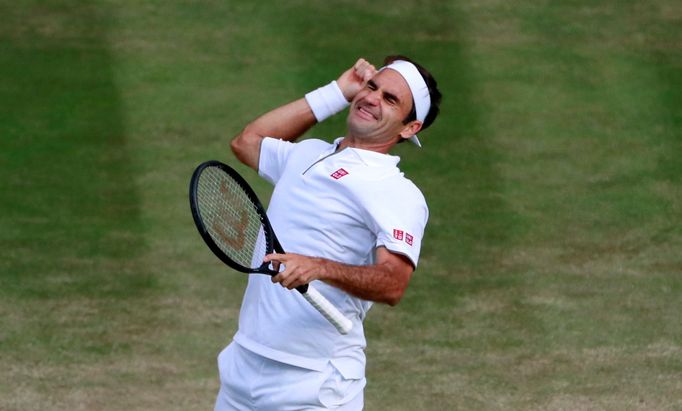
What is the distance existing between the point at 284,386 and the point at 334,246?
0.70m

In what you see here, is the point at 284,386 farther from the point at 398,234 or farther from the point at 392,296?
the point at 398,234

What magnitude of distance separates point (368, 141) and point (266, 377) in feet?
4.04

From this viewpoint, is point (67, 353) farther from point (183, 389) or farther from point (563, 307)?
point (563, 307)

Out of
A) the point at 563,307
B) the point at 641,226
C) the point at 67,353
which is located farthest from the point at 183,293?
the point at 641,226

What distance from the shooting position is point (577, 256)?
1133 centimetres

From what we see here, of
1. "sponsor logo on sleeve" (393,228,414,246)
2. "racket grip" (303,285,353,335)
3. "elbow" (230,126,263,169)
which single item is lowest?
"racket grip" (303,285,353,335)

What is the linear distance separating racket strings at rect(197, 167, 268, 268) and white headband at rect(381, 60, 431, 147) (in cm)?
97

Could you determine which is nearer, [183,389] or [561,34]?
[183,389]

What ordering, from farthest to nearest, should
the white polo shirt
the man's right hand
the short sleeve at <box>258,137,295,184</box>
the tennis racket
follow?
the man's right hand → the short sleeve at <box>258,137,295,184</box> → the white polo shirt → the tennis racket

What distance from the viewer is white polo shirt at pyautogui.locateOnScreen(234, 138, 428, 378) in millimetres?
7203

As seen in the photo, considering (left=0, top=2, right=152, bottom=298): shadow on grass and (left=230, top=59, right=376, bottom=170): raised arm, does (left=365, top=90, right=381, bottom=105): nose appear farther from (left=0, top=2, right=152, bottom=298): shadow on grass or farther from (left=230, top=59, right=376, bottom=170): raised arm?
(left=0, top=2, right=152, bottom=298): shadow on grass

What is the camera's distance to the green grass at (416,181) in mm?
10234

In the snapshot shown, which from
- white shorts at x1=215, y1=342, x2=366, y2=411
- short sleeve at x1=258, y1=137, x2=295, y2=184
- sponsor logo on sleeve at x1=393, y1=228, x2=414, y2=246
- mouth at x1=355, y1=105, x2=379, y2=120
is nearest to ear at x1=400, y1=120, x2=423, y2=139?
mouth at x1=355, y1=105, x2=379, y2=120

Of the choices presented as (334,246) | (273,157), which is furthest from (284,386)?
(273,157)
